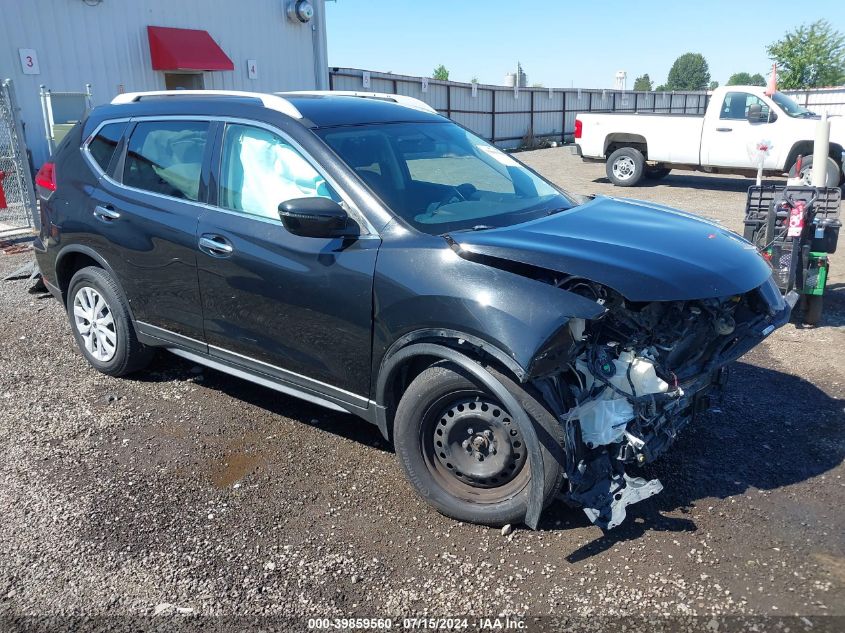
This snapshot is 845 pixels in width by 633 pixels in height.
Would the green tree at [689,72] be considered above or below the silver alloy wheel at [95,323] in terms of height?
above

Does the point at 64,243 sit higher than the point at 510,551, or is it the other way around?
the point at 64,243

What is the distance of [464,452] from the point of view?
3365 millimetres

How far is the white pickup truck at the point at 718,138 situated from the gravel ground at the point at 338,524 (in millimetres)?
9750

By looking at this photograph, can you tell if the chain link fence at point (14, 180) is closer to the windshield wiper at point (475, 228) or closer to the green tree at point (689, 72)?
the windshield wiper at point (475, 228)

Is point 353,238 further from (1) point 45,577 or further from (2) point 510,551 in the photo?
(1) point 45,577

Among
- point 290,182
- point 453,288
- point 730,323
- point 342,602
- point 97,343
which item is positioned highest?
point 290,182

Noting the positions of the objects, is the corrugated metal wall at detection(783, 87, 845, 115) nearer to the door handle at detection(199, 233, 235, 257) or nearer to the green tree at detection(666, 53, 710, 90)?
the door handle at detection(199, 233, 235, 257)

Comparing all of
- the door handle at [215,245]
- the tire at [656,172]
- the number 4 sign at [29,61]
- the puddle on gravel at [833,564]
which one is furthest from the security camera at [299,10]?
the puddle on gravel at [833,564]

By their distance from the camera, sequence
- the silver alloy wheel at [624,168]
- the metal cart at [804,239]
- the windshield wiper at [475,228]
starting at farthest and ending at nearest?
the silver alloy wheel at [624,168]
the metal cart at [804,239]
the windshield wiper at [475,228]

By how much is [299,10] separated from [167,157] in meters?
16.5

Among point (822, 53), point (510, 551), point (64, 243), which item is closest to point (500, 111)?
point (64, 243)

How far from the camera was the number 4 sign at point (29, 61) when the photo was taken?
1324cm

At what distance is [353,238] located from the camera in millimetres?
3498

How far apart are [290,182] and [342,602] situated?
2.12m
